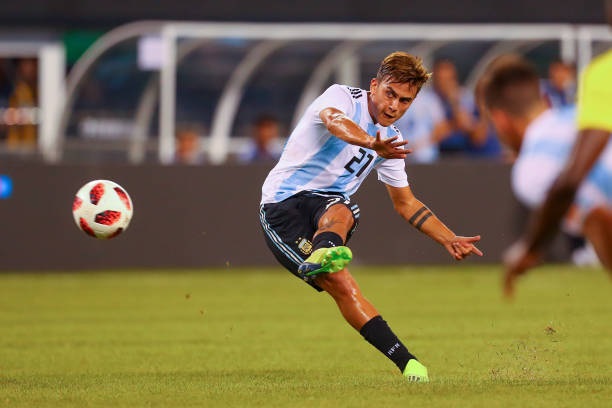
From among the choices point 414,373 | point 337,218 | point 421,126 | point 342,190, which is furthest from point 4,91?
point 414,373

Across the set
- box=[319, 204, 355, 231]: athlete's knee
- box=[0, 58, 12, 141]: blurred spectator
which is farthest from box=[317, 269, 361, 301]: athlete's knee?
box=[0, 58, 12, 141]: blurred spectator

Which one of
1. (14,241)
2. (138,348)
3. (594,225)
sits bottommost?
(14,241)

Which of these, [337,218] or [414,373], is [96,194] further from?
[414,373]

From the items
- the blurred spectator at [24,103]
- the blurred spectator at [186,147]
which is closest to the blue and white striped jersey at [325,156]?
the blurred spectator at [186,147]

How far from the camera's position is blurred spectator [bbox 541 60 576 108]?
1731cm

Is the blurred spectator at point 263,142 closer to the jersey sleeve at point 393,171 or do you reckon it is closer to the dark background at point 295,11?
the dark background at point 295,11

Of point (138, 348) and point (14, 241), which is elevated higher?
point (138, 348)

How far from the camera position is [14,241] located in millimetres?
17203

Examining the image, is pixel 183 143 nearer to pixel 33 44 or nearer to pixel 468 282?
pixel 468 282

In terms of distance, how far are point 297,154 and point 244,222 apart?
28.7 ft

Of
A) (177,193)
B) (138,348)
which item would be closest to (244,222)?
(177,193)

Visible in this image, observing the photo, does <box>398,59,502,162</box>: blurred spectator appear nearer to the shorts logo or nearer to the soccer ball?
the soccer ball

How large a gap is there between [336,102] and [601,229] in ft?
9.37

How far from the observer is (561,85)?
17344mm
